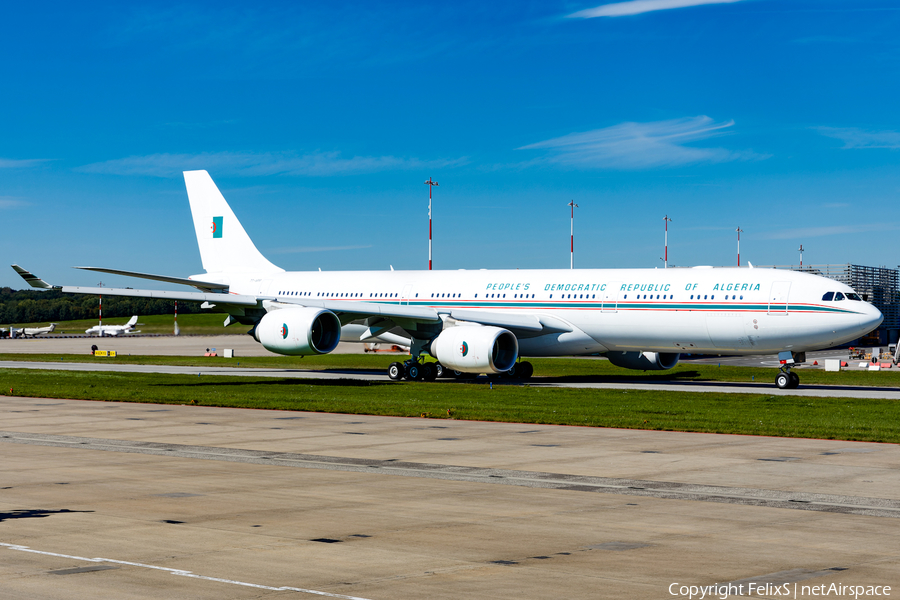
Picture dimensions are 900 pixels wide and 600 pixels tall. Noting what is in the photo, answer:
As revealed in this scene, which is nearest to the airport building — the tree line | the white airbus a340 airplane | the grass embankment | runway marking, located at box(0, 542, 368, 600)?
the grass embankment

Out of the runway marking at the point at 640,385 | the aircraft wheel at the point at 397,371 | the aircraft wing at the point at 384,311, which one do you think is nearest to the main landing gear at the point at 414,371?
the aircraft wheel at the point at 397,371

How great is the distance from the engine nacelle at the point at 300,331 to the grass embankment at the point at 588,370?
9.42 metres

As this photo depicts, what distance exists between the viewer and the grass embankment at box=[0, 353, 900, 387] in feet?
128

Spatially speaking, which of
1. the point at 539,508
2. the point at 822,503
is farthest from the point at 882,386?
the point at 539,508

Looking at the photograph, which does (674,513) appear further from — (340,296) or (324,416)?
(340,296)

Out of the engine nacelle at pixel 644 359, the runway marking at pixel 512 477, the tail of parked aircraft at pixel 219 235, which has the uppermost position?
the tail of parked aircraft at pixel 219 235

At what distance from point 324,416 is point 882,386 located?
23.0 m

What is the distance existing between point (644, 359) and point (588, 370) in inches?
329

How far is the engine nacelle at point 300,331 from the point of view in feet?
112

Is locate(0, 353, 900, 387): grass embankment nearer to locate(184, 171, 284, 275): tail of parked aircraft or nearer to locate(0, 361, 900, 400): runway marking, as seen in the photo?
locate(0, 361, 900, 400): runway marking

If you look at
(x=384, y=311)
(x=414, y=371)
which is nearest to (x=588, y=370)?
(x=414, y=371)

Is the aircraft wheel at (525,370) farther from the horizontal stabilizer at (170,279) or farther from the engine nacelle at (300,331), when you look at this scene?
the horizontal stabilizer at (170,279)

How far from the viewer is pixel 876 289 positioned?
85375 millimetres

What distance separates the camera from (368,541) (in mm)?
10211
